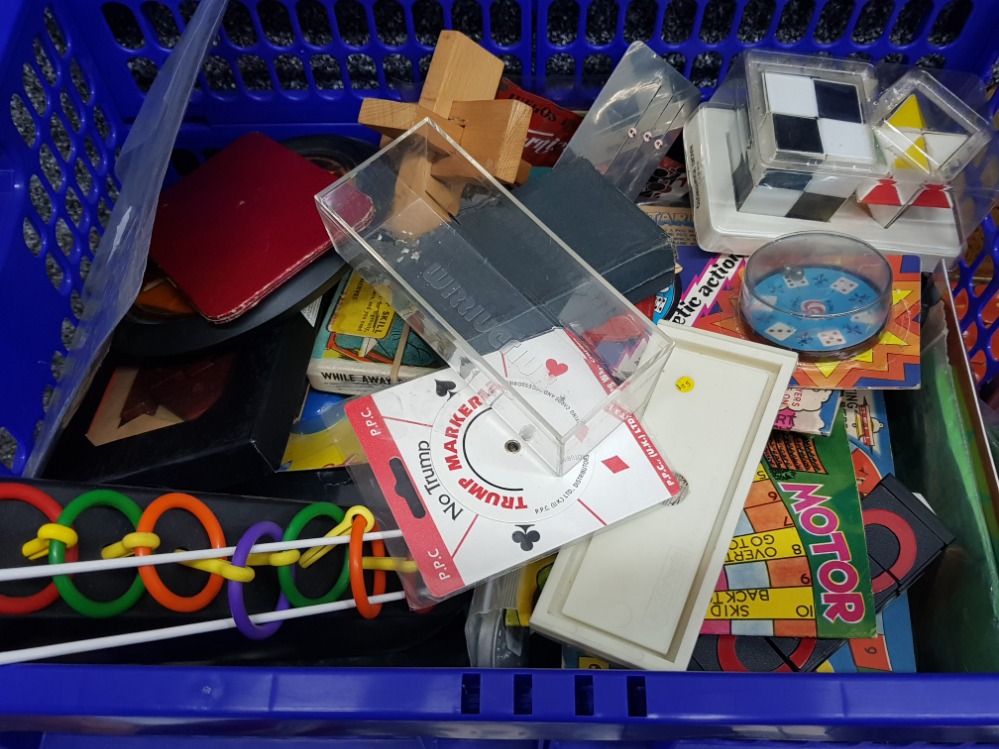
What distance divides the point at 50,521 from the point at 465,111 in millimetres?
444

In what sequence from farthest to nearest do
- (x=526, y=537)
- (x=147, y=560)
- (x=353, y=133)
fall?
(x=353, y=133)
(x=526, y=537)
(x=147, y=560)

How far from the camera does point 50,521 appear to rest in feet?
1.47

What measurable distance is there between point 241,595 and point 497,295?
12.2 inches

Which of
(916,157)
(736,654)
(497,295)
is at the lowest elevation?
(736,654)

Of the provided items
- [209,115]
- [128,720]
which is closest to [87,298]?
[209,115]

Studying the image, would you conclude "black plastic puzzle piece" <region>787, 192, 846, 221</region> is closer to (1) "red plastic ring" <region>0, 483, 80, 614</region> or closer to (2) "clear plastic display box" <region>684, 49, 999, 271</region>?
(2) "clear plastic display box" <region>684, 49, 999, 271</region>

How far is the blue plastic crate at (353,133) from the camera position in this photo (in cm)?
36

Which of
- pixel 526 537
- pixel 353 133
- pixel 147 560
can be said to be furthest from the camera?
pixel 353 133

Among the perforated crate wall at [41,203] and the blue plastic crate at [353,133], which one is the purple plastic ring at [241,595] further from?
the perforated crate wall at [41,203]

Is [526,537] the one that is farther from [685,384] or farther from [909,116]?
[909,116]

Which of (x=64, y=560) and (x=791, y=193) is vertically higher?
(x=791, y=193)

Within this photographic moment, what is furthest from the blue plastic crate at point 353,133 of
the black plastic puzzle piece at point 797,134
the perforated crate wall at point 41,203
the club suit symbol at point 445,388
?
the club suit symbol at point 445,388

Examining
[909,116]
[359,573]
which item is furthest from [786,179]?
[359,573]

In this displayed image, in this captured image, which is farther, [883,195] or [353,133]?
[353,133]
